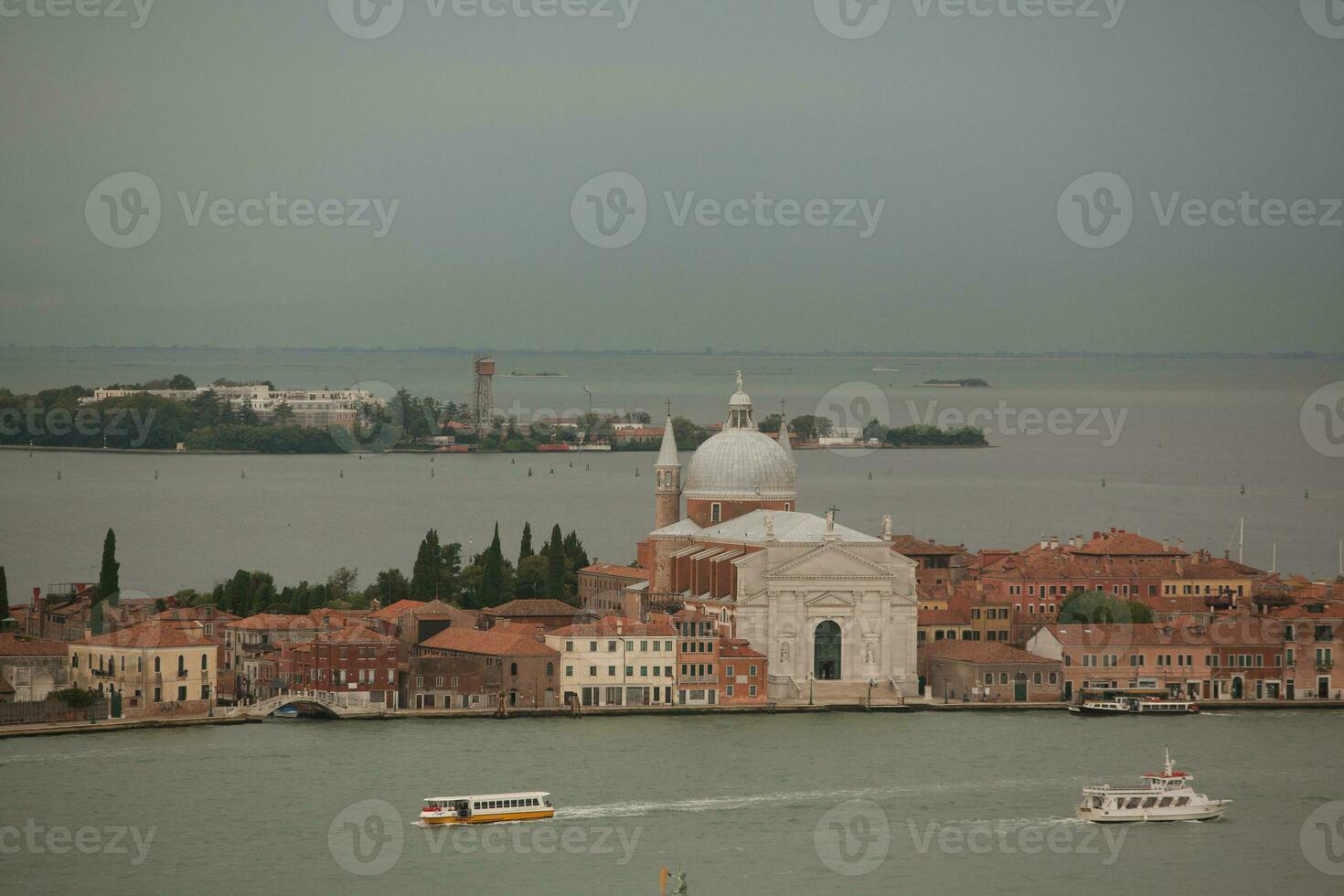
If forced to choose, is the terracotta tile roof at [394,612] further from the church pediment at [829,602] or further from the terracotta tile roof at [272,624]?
the church pediment at [829,602]

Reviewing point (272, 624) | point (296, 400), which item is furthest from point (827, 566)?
point (296, 400)

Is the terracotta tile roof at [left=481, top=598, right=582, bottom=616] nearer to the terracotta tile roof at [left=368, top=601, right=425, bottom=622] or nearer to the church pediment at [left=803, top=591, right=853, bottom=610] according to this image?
the terracotta tile roof at [left=368, top=601, right=425, bottom=622]

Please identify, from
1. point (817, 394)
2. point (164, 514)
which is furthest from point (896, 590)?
point (817, 394)

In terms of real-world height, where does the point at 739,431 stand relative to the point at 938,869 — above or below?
above

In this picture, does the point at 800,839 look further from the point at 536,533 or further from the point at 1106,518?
the point at 1106,518

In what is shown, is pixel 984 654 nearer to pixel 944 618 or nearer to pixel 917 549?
pixel 944 618
